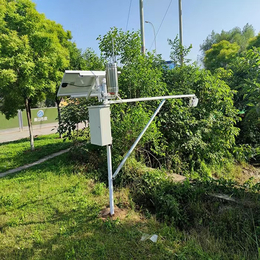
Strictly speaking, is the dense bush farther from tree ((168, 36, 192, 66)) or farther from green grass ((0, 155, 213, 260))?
tree ((168, 36, 192, 66))

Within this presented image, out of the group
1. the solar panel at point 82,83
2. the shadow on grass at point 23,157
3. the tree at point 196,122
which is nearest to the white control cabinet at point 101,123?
the solar panel at point 82,83

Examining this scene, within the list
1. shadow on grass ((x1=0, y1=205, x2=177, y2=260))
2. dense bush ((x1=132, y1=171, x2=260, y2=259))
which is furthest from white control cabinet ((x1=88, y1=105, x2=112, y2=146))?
dense bush ((x1=132, y1=171, x2=260, y2=259))

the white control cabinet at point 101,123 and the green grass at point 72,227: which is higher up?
the white control cabinet at point 101,123

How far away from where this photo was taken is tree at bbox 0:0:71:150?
5898 mm

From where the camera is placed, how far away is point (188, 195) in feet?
12.3

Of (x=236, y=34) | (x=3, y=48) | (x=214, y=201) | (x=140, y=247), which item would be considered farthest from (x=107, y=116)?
(x=236, y=34)

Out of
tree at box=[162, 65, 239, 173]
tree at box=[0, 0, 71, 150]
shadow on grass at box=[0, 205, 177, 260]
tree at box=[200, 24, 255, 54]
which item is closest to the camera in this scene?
shadow on grass at box=[0, 205, 177, 260]

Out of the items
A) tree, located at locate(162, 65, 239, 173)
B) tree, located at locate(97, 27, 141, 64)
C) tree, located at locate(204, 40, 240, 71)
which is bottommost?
tree, located at locate(162, 65, 239, 173)

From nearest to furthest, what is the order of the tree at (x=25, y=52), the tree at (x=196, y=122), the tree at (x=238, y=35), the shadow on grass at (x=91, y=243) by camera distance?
the shadow on grass at (x=91, y=243)
the tree at (x=196, y=122)
the tree at (x=25, y=52)
the tree at (x=238, y=35)

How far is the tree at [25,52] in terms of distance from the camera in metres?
5.90

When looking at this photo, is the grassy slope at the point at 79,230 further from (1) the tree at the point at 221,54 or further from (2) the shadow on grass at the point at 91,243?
(1) the tree at the point at 221,54

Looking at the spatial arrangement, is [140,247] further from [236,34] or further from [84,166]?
[236,34]

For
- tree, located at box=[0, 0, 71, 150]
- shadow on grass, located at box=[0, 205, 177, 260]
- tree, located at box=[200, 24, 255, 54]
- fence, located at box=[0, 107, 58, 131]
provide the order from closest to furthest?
1. shadow on grass, located at box=[0, 205, 177, 260]
2. tree, located at box=[0, 0, 71, 150]
3. fence, located at box=[0, 107, 58, 131]
4. tree, located at box=[200, 24, 255, 54]

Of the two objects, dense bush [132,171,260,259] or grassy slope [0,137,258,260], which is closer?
grassy slope [0,137,258,260]
